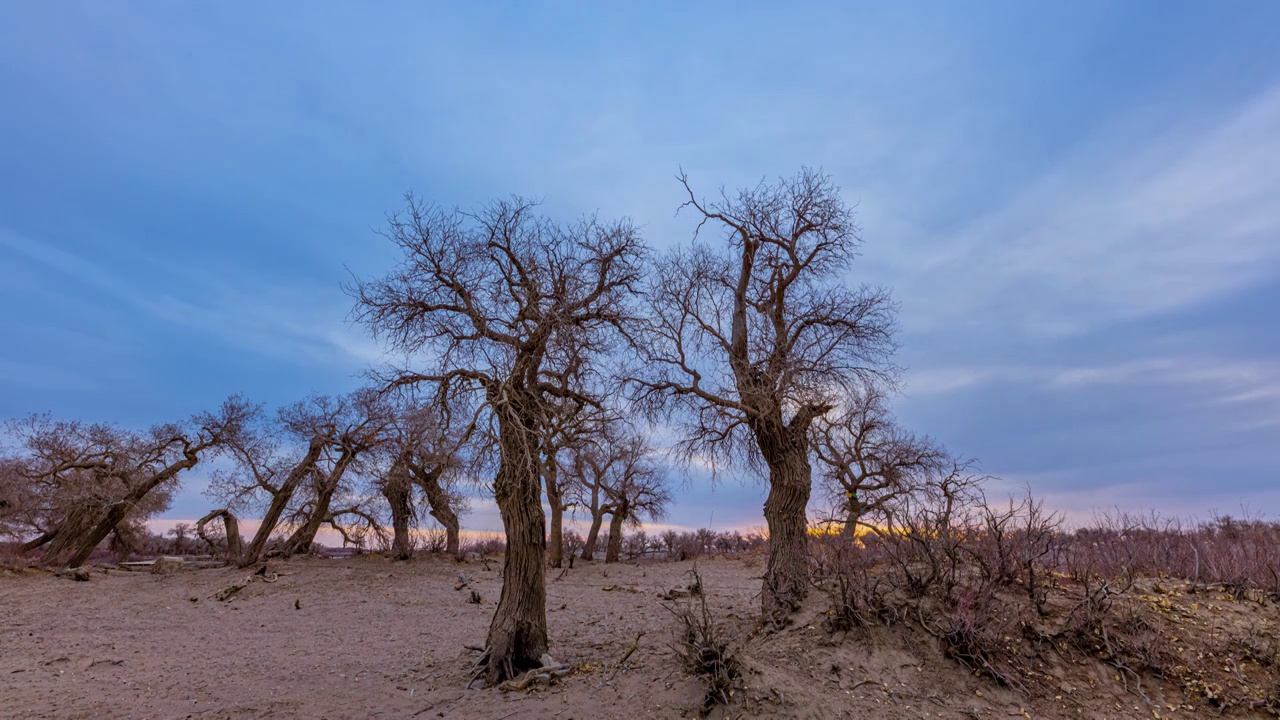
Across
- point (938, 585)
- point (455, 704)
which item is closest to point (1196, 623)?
point (938, 585)

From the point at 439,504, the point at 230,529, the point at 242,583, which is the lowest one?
the point at 242,583

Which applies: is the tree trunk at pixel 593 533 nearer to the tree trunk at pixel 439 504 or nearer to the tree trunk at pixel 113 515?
the tree trunk at pixel 439 504

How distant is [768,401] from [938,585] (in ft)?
11.6

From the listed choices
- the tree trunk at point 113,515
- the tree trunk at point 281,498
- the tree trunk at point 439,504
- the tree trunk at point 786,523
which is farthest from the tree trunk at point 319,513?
the tree trunk at point 786,523

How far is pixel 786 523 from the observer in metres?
11.1

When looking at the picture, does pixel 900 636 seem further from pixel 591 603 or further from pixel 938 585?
pixel 591 603

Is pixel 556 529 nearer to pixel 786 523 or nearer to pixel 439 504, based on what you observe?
pixel 439 504

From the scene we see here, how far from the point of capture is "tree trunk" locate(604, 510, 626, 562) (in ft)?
96.0

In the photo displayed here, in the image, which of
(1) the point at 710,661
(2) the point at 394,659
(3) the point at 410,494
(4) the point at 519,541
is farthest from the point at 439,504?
(1) the point at 710,661

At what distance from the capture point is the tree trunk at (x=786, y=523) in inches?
410

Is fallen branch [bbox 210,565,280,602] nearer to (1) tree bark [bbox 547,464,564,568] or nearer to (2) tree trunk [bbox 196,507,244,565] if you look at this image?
(2) tree trunk [bbox 196,507,244,565]

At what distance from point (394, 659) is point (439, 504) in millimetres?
13044

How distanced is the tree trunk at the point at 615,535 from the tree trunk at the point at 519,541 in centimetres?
1949

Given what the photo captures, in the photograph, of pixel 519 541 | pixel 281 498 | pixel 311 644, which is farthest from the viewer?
pixel 281 498
